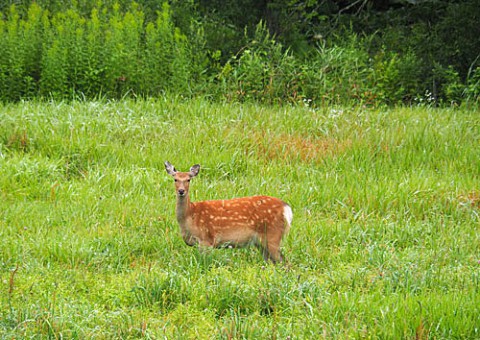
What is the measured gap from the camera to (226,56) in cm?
1485

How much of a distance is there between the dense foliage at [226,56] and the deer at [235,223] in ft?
17.2

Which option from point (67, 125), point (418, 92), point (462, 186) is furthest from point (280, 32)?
point (462, 186)

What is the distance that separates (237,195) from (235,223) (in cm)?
172

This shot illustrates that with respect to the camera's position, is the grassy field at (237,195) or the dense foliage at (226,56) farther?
the dense foliage at (226,56)

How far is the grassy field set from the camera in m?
5.16

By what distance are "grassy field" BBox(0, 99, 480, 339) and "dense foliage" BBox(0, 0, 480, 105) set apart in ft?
3.16

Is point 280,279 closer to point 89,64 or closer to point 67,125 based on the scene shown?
point 67,125

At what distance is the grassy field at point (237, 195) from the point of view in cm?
516

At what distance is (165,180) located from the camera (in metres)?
8.83

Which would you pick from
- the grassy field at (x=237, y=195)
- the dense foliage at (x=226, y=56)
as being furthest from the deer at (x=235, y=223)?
the dense foliage at (x=226, y=56)

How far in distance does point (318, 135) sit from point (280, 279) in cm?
492

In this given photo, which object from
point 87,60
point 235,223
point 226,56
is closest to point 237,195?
point 235,223

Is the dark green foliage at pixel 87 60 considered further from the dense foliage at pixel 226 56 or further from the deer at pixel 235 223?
the deer at pixel 235 223

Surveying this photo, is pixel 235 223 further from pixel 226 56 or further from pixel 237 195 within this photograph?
pixel 226 56
